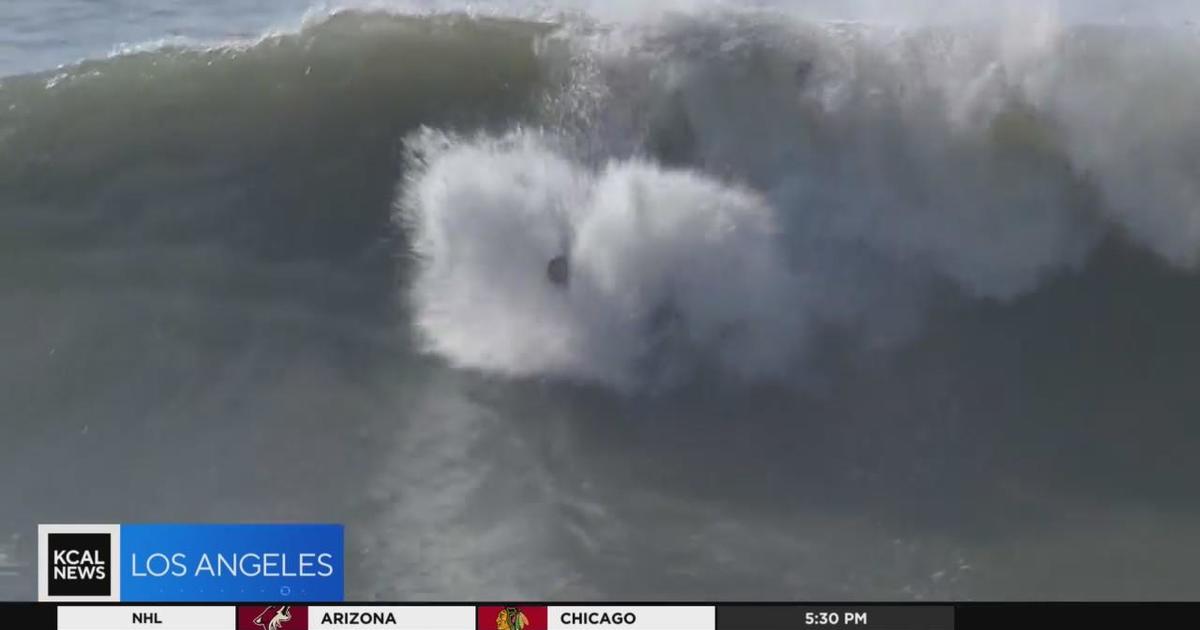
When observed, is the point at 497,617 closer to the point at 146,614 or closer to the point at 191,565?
the point at 191,565

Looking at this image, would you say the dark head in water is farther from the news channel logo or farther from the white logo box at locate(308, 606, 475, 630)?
the white logo box at locate(308, 606, 475, 630)

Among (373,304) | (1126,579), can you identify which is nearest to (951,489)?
(1126,579)

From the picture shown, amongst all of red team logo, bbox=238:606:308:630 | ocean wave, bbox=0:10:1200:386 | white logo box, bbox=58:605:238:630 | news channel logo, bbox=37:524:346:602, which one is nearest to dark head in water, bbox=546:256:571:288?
ocean wave, bbox=0:10:1200:386

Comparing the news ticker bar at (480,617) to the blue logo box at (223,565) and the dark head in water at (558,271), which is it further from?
the dark head in water at (558,271)

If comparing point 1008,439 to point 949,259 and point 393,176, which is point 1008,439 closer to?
point 949,259

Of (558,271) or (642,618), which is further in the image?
(558,271)

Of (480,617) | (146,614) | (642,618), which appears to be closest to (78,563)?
(146,614)
